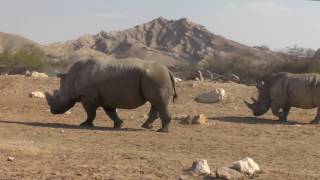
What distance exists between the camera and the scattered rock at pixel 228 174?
28.7 ft

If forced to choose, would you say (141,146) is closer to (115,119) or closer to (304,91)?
(115,119)

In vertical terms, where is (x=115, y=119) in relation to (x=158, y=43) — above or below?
below

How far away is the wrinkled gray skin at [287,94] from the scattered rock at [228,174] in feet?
31.9

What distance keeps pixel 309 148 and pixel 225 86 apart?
1350 centimetres

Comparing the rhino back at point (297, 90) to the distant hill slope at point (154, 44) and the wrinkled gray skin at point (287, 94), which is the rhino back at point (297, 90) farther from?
the distant hill slope at point (154, 44)

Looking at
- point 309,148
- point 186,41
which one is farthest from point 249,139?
point 186,41

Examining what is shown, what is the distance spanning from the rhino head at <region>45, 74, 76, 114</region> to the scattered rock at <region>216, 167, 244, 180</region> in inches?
313

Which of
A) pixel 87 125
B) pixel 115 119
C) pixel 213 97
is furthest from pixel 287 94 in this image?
pixel 87 125

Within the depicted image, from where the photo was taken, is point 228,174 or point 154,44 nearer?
point 228,174

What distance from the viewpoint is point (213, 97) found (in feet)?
74.9

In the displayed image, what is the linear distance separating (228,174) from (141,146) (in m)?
3.50

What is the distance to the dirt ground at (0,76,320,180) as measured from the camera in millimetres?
9398

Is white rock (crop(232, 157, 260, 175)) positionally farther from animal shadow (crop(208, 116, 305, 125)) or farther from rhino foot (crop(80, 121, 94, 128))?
animal shadow (crop(208, 116, 305, 125))

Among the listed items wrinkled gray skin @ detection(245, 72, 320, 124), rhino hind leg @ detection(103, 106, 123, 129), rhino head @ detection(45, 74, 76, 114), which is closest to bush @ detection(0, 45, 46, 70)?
wrinkled gray skin @ detection(245, 72, 320, 124)
